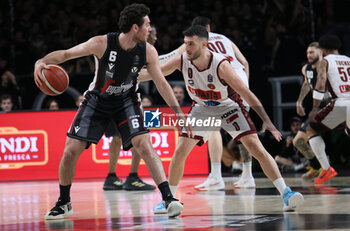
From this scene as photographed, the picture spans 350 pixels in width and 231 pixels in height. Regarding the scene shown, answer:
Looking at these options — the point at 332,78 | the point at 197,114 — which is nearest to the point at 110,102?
the point at 197,114

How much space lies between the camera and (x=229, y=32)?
1322cm

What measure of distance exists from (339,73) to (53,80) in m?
4.65

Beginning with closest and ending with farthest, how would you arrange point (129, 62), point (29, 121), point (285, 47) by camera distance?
point (129, 62), point (29, 121), point (285, 47)

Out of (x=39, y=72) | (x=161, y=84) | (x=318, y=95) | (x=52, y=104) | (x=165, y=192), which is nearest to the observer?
(x=39, y=72)

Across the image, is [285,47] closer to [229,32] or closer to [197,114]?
[229,32]

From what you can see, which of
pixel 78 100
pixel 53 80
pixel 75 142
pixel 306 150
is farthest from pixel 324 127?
pixel 53 80

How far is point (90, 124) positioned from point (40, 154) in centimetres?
517

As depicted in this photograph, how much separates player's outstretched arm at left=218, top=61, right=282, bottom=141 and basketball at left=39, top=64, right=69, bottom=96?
60.4 inches

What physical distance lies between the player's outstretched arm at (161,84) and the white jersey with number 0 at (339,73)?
371 centimetres

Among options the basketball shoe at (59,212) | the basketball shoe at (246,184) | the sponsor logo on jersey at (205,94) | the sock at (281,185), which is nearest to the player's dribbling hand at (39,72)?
the basketball shoe at (59,212)

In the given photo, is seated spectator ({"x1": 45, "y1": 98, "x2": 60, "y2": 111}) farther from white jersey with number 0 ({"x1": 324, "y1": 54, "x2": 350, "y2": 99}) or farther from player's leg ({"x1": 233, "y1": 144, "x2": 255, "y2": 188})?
white jersey with number 0 ({"x1": 324, "y1": 54, "x2": 350, "y2": 99})

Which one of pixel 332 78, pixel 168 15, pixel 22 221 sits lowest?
pixel 22 221

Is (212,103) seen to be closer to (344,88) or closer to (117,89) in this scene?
(117,89)

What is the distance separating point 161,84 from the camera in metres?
5.70
